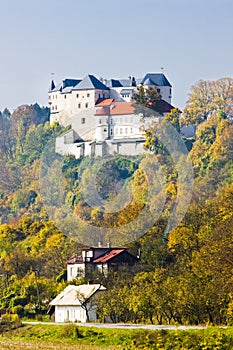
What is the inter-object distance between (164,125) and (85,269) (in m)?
34.3

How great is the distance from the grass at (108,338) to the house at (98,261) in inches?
402

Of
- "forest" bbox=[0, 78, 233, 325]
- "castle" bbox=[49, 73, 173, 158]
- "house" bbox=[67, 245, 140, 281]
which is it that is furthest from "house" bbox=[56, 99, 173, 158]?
"house" bbox=[67, 245, 140, 281]

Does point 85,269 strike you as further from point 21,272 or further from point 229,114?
point 229,114

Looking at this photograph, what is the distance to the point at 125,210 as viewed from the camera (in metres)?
74.4

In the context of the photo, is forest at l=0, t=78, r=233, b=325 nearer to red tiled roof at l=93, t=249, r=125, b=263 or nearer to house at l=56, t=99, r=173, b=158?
house at l=56, t=99, r=173, b=158

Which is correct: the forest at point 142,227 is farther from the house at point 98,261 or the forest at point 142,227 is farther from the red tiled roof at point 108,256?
the red tiled roof at point 108,256

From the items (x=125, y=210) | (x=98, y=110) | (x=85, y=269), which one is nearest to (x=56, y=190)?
(x=98, y=110)

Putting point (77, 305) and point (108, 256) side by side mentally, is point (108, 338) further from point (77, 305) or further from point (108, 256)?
point (108, 256)

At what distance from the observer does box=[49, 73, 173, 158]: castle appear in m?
95.6

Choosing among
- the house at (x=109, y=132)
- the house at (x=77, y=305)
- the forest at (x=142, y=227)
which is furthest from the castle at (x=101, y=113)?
the house at (x=77, y=305)

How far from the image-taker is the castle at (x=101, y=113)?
95562 mm

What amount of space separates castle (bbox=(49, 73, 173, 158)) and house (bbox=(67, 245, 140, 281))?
3223cm

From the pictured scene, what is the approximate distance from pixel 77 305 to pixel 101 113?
46.8 meters

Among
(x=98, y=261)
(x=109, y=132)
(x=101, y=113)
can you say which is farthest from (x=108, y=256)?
(x=101, y=113)
